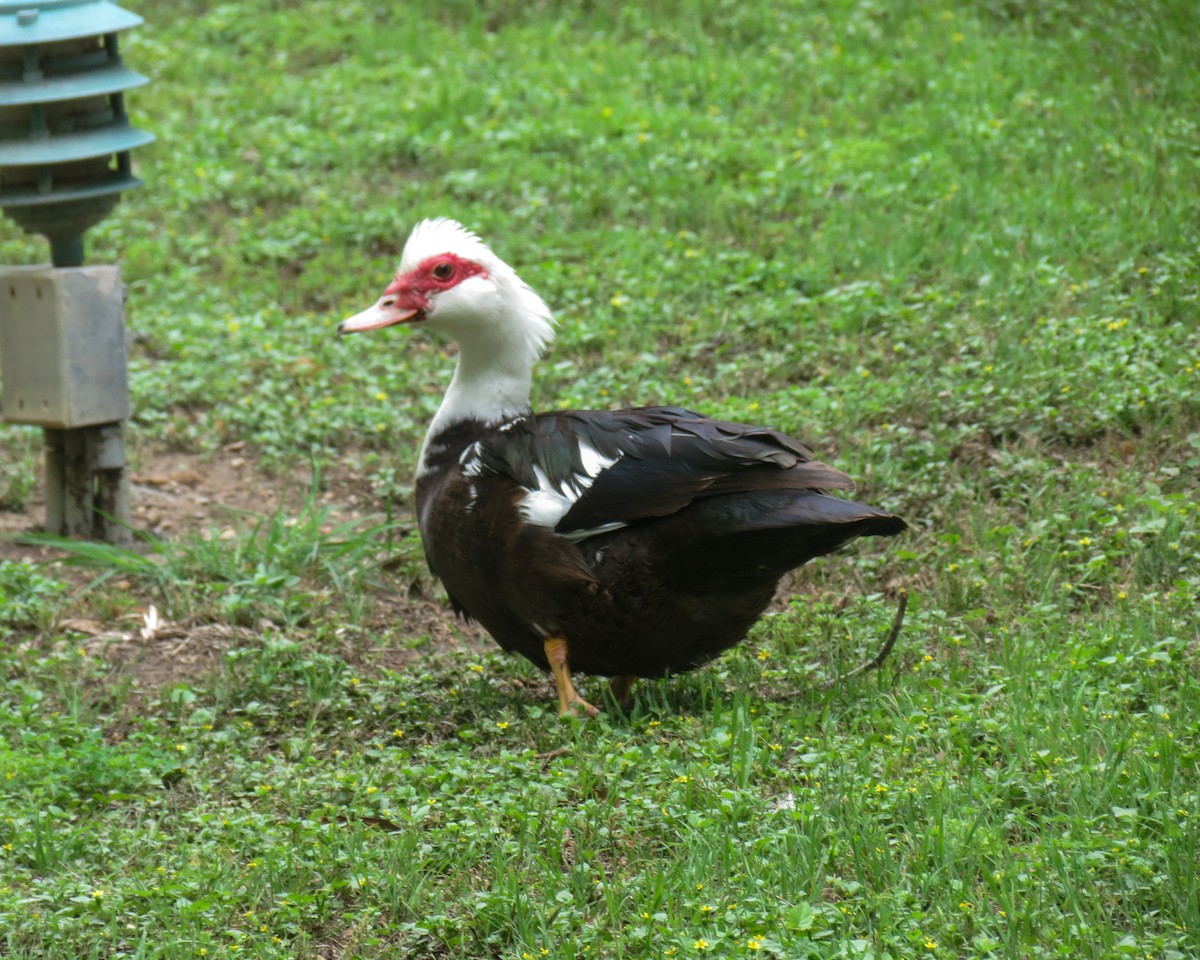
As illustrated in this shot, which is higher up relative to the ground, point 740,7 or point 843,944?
point 740,7

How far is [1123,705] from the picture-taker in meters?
4.11

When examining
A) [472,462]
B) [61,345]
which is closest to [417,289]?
[472,462]

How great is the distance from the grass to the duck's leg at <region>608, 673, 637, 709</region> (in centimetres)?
16

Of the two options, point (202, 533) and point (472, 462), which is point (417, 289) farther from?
point (202, 533)

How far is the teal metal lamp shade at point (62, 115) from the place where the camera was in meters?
5.64

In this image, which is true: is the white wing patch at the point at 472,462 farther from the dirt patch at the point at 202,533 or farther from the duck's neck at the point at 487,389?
the dirt patch at the point at 202,533

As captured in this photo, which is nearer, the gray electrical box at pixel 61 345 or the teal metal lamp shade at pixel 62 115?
the teal metal lamp shade at pixel 62 115

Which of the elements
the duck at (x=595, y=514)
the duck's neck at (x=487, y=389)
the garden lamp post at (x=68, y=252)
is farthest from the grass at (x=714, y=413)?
the duck's neck at (x=487, y=389)

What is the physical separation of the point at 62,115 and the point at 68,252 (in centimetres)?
57

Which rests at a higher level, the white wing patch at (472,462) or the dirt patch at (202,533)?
the white wing patch at (472,462)

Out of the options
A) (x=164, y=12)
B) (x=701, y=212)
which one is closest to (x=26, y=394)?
(x=701, y=212)

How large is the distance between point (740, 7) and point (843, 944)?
9012mm

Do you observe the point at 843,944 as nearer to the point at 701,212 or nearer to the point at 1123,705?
the point at 1123,705

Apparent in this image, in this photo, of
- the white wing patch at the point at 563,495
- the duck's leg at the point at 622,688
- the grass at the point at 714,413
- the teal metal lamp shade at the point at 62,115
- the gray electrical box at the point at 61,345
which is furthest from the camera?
the gray electrical box at the point at 61,345
